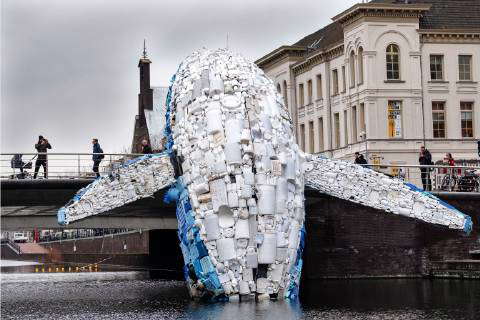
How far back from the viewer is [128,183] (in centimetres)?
4219

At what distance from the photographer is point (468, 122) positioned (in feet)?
278

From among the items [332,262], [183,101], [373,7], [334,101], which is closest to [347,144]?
[334,101]

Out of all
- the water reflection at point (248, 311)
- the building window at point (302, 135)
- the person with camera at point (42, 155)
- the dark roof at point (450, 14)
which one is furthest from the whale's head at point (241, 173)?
the building window at point (302, 135)

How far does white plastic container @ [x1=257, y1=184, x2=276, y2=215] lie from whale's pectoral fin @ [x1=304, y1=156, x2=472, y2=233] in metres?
4.00

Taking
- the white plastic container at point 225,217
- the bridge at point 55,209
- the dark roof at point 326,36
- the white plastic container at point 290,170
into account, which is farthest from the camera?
the dark roof at point 326,36

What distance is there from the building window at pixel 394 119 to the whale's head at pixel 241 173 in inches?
1667

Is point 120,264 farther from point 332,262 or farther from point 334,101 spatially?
point 332,262

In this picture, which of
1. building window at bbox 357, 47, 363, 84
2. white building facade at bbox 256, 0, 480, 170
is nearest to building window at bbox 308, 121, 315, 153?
white building facade at bbox 256, 0, 480, 170

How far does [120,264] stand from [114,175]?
171 feet

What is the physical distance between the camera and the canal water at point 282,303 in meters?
36.4

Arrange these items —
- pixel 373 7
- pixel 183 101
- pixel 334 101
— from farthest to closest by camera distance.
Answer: pixel 334 101 < pixel 373 7 < pixel 183 101

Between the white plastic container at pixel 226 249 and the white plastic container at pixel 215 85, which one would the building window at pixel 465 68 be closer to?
the white plastic container at pixel 215 85

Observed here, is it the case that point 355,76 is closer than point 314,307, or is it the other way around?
point 314,307

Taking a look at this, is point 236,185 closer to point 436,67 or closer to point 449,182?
point 449,182
